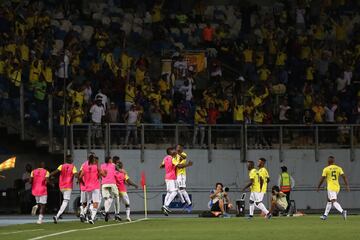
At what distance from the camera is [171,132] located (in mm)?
44000

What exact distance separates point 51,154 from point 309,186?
984cm

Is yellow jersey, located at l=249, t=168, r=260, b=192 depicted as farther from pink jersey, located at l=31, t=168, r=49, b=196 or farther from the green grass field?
pink jersey, located at l=31, t=168, r=49, b=196

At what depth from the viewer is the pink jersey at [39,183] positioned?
37.1 meters

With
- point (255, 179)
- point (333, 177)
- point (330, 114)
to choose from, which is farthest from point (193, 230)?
point (330, 114)

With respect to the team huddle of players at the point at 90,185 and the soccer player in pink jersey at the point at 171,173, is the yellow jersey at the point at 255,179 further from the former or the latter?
the team huddle of players at the point at 90,185

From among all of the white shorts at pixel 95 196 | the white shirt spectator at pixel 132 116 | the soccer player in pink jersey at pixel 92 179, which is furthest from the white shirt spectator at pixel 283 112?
the white shorts at pixel 95 196

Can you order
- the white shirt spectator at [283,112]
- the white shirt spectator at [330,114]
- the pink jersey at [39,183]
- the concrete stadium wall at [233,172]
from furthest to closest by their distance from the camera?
the white shirt spectator at [330,114], the white shirt spectator at [283,112], the concrete stadium wall at [233,172], the pink jersey at [39,183]

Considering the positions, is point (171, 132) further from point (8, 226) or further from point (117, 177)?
point (8, 226)

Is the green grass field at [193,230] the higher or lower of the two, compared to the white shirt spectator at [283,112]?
lower

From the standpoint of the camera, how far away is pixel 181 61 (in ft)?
154

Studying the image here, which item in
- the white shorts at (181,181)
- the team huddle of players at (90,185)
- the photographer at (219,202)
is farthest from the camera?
the photographer at (219,202)

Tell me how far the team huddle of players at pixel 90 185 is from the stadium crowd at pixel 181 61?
5.62 metres

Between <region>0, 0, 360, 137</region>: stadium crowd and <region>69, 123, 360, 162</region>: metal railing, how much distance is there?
1.46 ft

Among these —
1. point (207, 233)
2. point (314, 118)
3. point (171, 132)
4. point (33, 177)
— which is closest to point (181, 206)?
point (171, 132)
